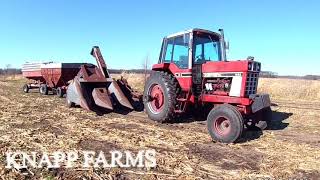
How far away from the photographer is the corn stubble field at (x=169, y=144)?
234 inches

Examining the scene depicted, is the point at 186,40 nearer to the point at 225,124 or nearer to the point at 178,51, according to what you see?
the point at 178,51

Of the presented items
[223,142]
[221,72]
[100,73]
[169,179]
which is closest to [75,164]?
[169,179]

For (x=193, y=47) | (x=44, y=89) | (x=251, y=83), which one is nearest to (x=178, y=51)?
(x=193, y=47)

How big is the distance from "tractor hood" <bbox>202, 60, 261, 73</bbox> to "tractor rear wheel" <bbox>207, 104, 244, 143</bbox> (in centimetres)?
102

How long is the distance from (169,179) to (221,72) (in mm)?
4315

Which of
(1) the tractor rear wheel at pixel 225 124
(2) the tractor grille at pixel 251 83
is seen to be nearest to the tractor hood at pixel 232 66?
(2) the tractor grille at pixel 251 83

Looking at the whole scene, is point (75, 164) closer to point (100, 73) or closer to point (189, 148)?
point (189, 148)

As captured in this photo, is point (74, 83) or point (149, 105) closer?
point (149, 105)

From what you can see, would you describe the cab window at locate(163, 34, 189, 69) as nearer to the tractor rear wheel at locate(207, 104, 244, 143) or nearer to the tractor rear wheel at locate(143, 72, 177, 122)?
the tractor rear wheel at locate(143, 72, 177, 122)

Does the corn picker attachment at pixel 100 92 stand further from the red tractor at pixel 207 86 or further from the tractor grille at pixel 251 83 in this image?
the tractor grille at pixel 251 83

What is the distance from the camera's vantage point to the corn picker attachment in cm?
1249

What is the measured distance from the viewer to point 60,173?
224 inches

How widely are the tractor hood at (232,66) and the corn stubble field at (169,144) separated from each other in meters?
1.54

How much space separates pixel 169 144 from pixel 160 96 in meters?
3.15
